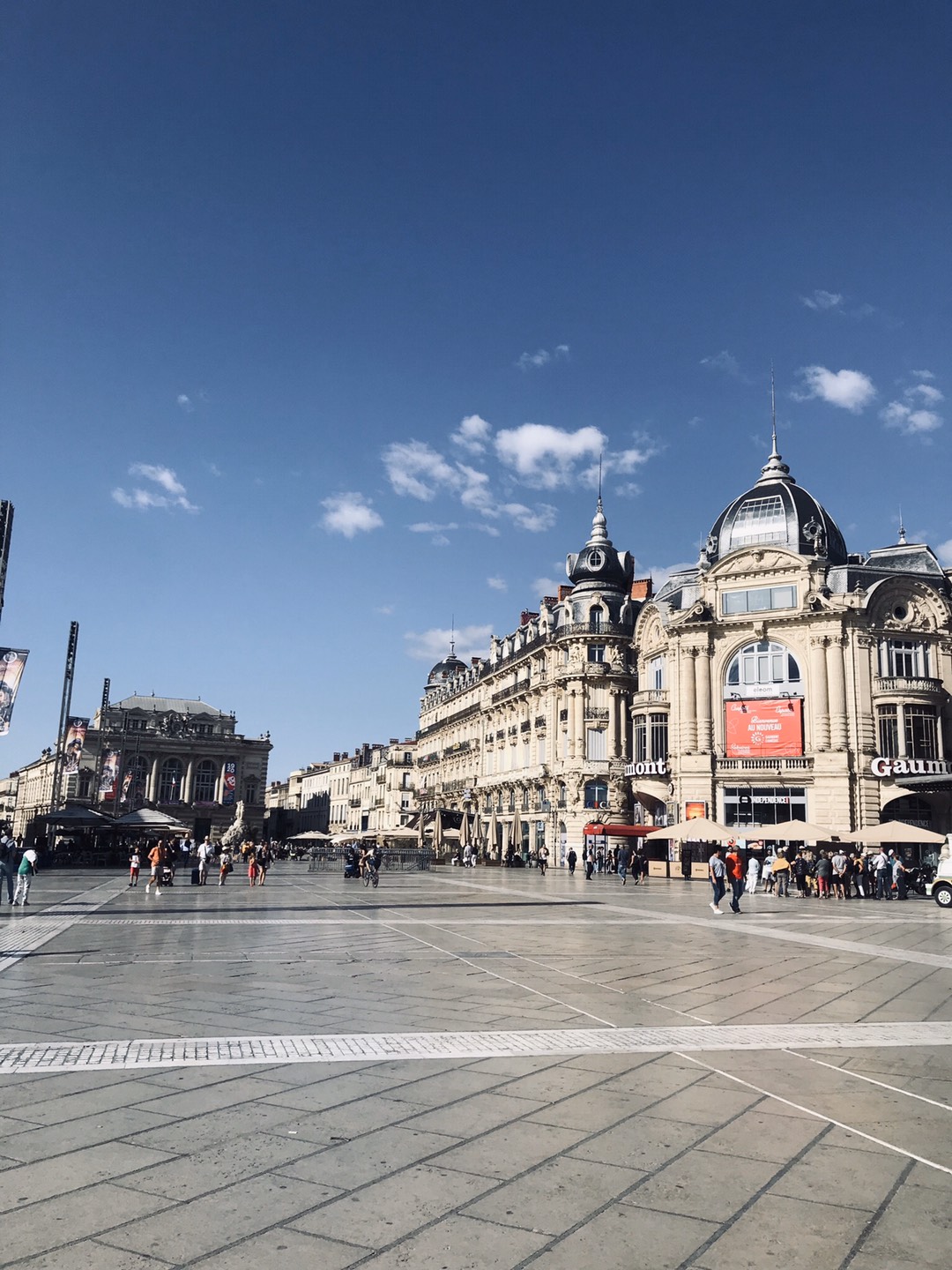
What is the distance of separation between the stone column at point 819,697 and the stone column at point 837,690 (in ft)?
0.79

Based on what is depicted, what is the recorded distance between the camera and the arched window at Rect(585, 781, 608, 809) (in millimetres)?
59000

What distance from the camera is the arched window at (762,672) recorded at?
51.6 metres

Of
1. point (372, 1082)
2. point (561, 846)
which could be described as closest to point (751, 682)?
point (561, 846)

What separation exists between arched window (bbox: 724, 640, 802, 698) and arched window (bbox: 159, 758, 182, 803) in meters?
73.4

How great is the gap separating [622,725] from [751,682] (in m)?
10.3

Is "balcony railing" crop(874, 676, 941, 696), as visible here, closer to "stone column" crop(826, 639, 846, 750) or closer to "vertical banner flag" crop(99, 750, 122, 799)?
"stone column" crop(826, 639, 846, 750)

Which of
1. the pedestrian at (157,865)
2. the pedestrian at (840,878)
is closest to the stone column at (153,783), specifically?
the pedestrian at (157,865)

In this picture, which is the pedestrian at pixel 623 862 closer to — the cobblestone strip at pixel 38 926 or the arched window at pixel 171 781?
the cobblestone strip at pixel 38 926

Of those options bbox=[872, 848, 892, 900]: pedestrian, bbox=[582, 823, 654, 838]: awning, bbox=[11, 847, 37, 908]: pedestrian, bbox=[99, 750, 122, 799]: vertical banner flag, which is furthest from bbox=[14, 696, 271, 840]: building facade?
bbox=[11, 847, 37, 908]: pedestrian

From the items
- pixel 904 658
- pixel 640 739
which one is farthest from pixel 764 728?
pixel 640 739

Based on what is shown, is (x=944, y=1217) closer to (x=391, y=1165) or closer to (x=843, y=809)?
(x=391, y=1165)

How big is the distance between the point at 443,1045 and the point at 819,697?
45.0 m

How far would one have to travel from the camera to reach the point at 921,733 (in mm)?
48969

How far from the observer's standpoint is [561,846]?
197ft
